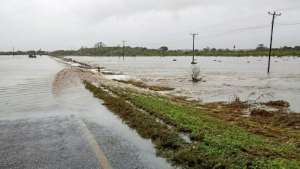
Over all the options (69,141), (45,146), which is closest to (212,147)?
(69,141)

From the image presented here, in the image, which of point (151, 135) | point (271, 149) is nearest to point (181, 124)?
point (151, 135)

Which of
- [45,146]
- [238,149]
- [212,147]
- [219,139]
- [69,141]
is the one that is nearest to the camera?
[238,149]

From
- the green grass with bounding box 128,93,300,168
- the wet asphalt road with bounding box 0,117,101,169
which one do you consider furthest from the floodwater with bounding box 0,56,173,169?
the green grass with bounding box 128,93,300,168

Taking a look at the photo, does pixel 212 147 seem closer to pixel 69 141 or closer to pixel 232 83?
pixel 69 141

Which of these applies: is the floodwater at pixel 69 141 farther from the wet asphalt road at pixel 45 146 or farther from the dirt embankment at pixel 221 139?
the dirt embankment at pixel 221 139

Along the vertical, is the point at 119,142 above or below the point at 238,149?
below

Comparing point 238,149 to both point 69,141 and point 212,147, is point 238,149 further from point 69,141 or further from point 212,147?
point 69,141

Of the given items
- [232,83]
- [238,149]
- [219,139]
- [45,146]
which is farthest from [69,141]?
[232,83]

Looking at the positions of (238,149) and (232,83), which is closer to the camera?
(238,149)

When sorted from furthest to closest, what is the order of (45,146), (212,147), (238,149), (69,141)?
(69,141)
(45,146)
(212,147)
(238,149)

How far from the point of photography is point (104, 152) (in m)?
7.95

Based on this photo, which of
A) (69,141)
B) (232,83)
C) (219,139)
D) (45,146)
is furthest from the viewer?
(232,83)

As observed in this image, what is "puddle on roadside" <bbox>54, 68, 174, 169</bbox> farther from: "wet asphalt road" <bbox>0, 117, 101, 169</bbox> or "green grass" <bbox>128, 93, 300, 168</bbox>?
"green grass" <bbox>128, 93, 300, 168</bbox>

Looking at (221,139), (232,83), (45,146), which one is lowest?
(232,83)
